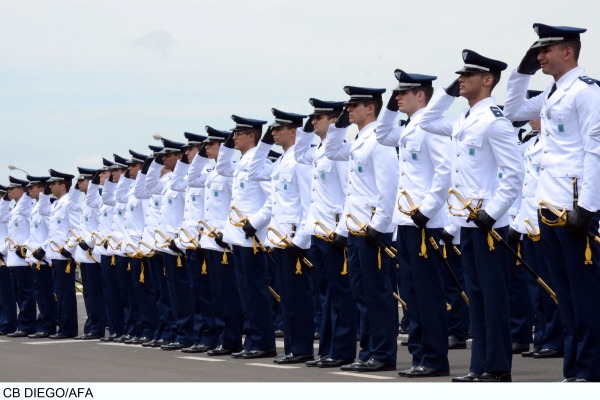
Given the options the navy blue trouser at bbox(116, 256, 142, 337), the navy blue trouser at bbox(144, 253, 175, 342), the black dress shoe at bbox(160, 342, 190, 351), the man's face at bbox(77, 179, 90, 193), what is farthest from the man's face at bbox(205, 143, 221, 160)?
the man's face at bbox(77, 179, 90, 193)

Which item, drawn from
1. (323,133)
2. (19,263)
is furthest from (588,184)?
(19,263)

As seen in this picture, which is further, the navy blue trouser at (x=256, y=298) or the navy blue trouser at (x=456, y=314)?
the navy blue trouser at (x=456, y=314)

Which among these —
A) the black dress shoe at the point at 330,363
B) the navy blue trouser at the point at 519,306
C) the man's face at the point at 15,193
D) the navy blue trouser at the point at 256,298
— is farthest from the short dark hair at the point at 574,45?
the man's face at the point at 15,193

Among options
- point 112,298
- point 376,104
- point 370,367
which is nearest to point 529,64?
point 376,104

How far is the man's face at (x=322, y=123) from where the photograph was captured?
12812 millimetres

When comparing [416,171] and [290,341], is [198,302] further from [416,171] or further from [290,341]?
[416,171]

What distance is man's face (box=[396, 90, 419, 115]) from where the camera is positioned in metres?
11.4

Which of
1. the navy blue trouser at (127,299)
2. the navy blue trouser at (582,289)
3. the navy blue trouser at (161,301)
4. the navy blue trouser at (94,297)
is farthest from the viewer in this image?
the navy blue trouser at (94,297)

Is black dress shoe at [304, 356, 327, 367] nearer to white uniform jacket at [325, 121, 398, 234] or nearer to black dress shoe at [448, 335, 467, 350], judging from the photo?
white uniform jacket at [325, 121, 398, 234]

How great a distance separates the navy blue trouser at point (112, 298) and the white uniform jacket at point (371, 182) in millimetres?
6518

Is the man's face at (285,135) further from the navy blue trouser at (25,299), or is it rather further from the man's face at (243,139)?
the navy blue trouser at (25,299)

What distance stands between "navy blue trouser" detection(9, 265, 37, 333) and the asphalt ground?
4115mm

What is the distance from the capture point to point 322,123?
1284 cm

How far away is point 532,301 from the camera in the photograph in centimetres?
1380
